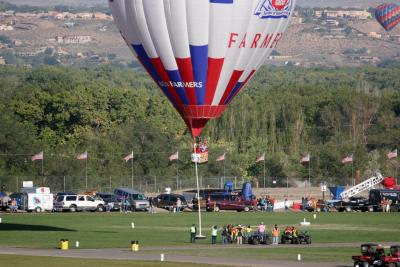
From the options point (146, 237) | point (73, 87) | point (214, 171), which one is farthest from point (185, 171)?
point (146, 237)

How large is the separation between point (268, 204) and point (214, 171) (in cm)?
3760

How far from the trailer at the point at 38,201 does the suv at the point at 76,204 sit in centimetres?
91

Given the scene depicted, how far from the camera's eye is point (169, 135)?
153 metres

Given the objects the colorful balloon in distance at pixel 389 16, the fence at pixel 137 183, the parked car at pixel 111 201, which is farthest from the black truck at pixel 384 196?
the colorful balloon in distance at pixel 389 16

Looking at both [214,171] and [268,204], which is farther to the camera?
[214,171]

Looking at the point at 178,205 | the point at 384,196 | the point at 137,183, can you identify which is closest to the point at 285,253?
the point at 384,196

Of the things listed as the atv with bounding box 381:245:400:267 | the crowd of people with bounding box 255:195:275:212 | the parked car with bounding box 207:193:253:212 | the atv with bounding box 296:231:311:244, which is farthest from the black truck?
the atv with bounding box 381:245:400:267

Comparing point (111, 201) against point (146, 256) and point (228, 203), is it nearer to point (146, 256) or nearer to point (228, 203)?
point (228, 203)

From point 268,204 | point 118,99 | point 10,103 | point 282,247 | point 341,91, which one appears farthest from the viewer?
point 341,91

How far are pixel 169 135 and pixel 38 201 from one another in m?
50.4

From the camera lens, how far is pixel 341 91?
181000 millimetres

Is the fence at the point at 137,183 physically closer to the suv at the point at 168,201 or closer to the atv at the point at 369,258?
the suv at the point at 168,201

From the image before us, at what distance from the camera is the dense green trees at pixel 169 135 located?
137m

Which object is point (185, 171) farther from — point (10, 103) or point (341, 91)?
point (341, 91)
